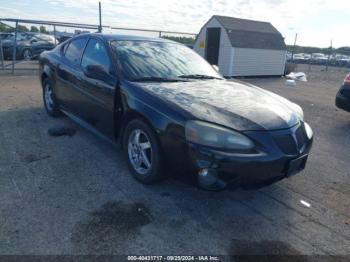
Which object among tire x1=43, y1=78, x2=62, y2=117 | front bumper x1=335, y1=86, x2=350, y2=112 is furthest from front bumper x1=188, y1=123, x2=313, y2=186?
front bumper x1=335, y1=86, x2=350, y2=112

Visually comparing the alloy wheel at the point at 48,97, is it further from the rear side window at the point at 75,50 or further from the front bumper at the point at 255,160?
the front bumper at the point at 255,160

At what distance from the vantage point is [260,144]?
2.69 m

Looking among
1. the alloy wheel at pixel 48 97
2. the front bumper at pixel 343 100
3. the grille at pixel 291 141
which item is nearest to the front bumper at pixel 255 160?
the grille at pixel 291 141

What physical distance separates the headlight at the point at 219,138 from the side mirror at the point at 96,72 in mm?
1596

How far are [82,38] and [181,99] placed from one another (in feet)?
8.04

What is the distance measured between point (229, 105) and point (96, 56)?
2037mm

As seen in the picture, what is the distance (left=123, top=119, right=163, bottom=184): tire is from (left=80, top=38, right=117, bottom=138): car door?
0.39m

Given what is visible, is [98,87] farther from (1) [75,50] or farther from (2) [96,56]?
(1) [75,50]

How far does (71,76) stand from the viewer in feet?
14.9

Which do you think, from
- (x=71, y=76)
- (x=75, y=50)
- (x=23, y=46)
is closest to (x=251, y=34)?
(x=23, y=46)

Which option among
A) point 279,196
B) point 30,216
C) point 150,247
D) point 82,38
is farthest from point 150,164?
point 82,38

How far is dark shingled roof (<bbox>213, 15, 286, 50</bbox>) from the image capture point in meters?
16.6

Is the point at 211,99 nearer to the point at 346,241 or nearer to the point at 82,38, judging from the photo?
the point at 346,241

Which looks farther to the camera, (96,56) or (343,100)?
(343,100)
